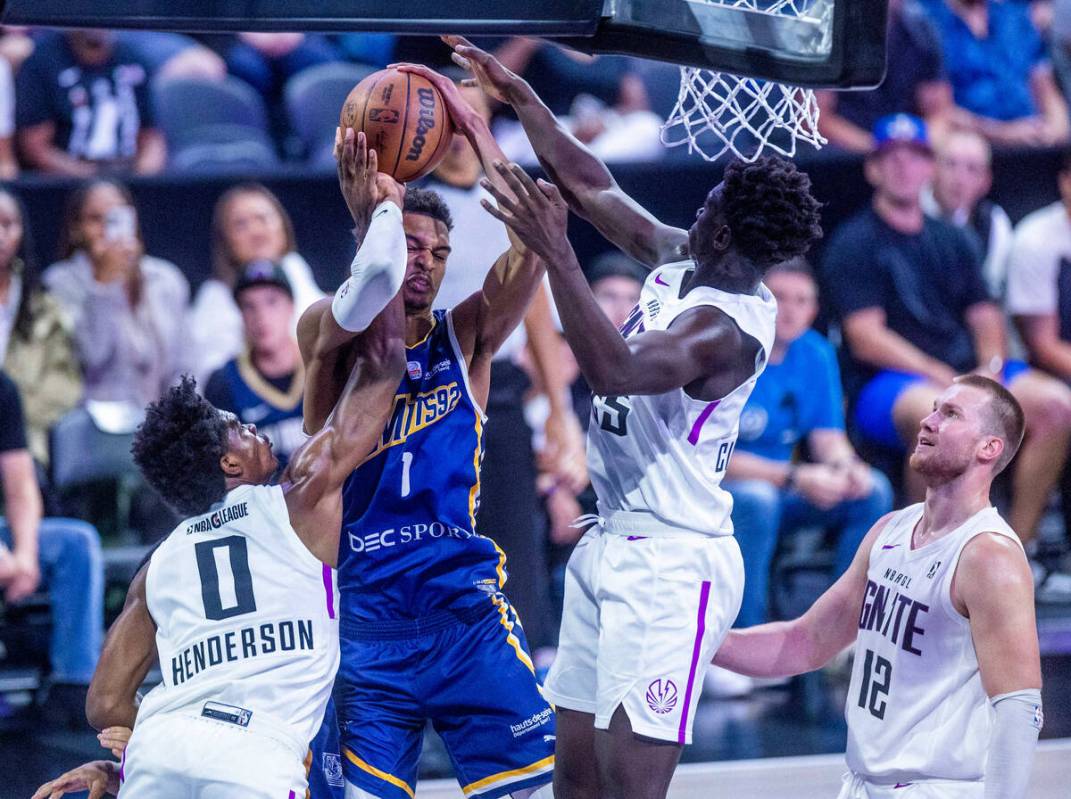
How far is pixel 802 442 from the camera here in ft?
23.2

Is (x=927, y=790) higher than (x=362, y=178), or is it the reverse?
(x=362, y=178)

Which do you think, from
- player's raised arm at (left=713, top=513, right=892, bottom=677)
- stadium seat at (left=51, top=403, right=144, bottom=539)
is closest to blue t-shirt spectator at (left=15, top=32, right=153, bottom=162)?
stadium seat at (left=51, top=403, right=144, bottom=539)

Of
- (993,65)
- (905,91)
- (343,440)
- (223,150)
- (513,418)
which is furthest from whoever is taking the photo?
(993,65)

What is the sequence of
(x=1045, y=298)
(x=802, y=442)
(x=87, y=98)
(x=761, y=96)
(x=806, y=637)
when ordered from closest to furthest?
(x=806, y=637) → (x=761, y=96) → (x=802, y=442) → (x=87, y=98) → (x=1045, y=298)

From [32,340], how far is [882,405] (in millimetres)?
3994

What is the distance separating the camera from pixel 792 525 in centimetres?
701

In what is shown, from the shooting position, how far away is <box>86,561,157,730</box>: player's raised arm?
3699 millimetres

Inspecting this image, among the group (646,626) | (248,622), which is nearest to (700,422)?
(646,626)

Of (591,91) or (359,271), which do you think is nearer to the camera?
(359,271)

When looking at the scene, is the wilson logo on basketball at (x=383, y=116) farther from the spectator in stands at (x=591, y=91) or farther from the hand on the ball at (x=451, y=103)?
the spectator in stands at (x=591, y=91)

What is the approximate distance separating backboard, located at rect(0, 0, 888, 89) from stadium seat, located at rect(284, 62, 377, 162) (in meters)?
3.89

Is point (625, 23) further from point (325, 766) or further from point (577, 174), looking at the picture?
point (325, 766)

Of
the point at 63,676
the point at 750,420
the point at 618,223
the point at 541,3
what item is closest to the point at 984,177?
the point at 750,420

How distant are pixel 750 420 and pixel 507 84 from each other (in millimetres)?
3144
